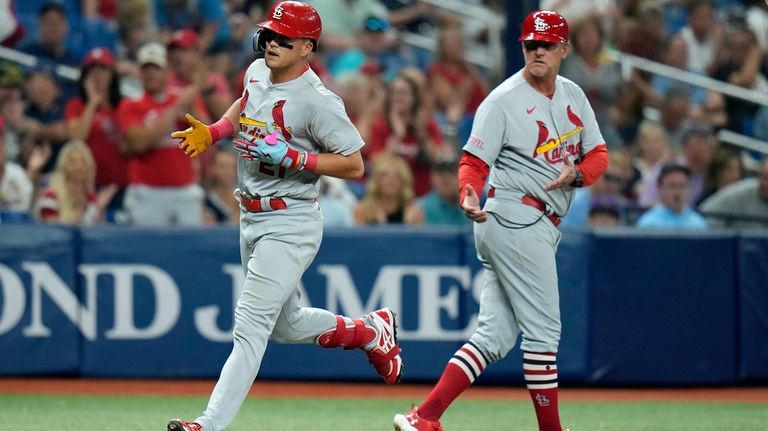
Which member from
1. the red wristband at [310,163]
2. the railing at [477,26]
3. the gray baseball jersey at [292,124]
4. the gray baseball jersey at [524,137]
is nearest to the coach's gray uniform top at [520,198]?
the gray baseball jersey at [524,137]

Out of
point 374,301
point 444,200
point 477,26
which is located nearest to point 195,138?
point 374,301

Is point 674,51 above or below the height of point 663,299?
above

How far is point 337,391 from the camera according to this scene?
26.9 ft

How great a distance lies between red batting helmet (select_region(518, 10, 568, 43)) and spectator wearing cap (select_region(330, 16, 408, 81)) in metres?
5.52

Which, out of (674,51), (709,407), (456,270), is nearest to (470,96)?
(674,51)

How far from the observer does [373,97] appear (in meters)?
10.8

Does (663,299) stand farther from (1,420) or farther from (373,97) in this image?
(1,420)

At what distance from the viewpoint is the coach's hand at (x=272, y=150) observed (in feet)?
17.5

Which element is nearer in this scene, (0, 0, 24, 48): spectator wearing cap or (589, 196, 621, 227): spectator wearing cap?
(589, 196, 621, 227): spectator wearing cap

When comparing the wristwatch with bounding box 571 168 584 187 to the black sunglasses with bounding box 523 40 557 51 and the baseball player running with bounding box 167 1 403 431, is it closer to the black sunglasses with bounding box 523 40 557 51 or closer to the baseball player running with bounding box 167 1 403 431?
the black sunglasses with bounding box 523 40 557 51

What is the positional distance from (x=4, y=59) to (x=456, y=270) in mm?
4867

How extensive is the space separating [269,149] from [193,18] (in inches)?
262

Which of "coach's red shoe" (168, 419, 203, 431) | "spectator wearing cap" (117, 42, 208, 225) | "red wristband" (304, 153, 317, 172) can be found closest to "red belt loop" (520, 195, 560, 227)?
"red wristband" (304, 153, 317, 172)

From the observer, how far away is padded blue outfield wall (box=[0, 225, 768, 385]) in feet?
27.3
